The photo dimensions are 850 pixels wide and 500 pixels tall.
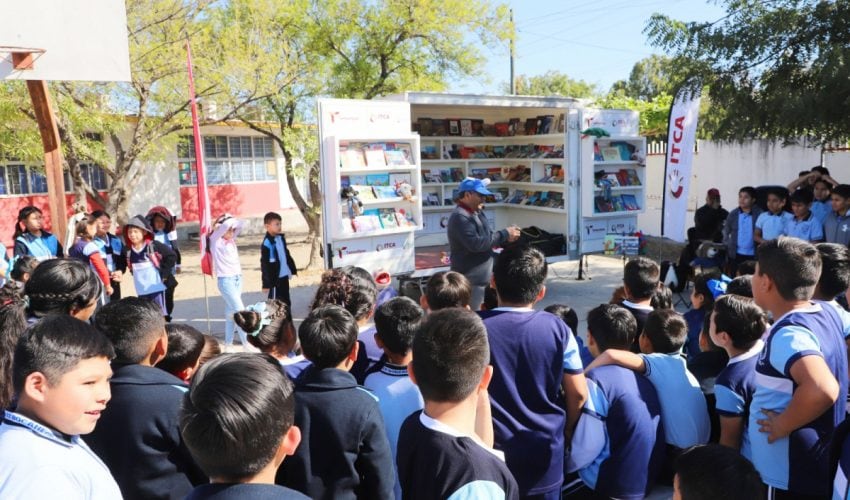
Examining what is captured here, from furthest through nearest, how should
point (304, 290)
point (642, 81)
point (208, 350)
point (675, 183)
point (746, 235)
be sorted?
point (642, 81), point (304, 290), point (675, 183), point (746, 235), point (208, 350)

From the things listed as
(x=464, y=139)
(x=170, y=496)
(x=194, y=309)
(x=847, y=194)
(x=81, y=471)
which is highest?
(x=464, y=139)

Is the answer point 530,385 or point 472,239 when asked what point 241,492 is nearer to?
point 530,385

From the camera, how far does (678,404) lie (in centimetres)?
277

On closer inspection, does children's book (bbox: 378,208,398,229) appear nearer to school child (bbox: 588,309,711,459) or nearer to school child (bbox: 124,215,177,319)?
school child (bbox: 124,215,177,319)

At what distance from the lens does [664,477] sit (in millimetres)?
2928

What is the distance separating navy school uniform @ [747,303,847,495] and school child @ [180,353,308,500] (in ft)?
5.93

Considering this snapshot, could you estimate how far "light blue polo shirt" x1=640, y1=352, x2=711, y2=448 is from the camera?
2.76m

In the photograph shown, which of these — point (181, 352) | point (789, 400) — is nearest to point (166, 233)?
point (181, 352)

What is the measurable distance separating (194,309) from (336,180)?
139 inches

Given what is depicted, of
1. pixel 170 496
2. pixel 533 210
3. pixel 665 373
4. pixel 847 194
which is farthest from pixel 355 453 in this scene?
pixel 533 210

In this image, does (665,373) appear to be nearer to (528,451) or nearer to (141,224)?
(528,451)

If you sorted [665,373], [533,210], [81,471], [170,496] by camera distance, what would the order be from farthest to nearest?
[533,210] → [665,373] → [170,496] → [81,471]

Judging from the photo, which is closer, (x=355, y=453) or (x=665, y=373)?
(x=355, y=453)

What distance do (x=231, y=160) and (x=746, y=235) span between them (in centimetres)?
1620
